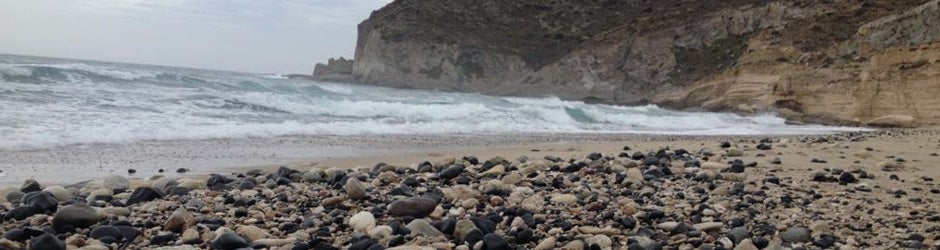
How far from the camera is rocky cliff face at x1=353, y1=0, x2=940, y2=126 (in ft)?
71.9

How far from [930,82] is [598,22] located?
4194 cm

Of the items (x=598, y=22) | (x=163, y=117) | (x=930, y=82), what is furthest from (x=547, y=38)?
(x=163, y=117)

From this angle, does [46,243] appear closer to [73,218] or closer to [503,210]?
[73,218]

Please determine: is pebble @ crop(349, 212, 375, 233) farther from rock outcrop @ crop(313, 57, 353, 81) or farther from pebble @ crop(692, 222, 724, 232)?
rock outcrop @ crop(313, 57, 353, 81)

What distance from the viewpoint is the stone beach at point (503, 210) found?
3203 millimetres

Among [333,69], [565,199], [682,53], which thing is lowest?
[565,199]

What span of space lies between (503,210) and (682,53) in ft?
164

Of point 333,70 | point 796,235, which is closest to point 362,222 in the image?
point 796,235

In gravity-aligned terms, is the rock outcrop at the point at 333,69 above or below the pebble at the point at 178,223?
above

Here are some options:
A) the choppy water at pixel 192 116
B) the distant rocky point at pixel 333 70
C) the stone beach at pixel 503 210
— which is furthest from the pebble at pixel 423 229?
the distant rocky point at pixel 333 70

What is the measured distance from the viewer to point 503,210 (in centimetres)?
388

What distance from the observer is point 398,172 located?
602 cm

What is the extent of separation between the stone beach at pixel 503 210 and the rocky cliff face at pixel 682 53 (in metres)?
18.0

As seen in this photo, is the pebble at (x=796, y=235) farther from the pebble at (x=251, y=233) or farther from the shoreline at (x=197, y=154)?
the shoreline at (x=197, y=154)
